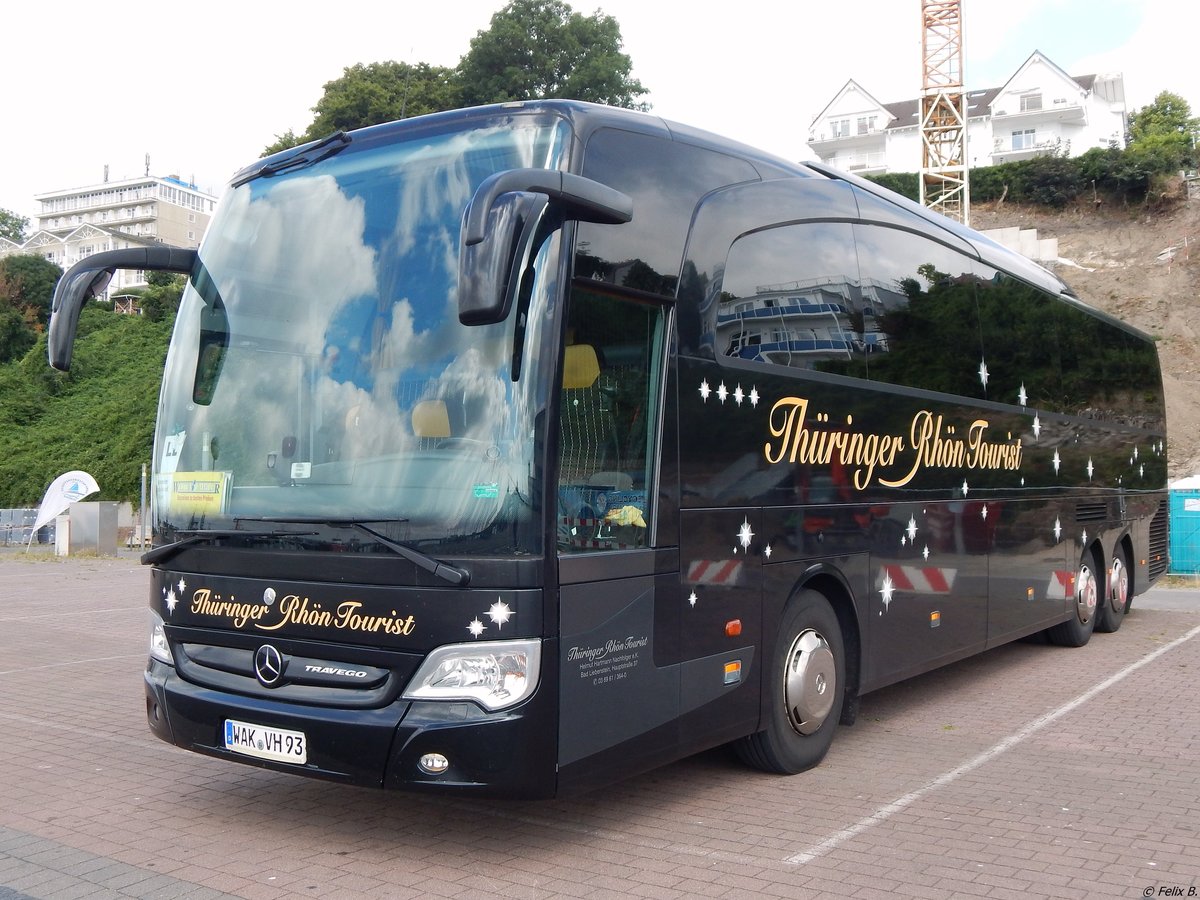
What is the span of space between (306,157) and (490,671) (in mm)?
2795

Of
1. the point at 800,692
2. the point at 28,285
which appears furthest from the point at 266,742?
the point at 28,285

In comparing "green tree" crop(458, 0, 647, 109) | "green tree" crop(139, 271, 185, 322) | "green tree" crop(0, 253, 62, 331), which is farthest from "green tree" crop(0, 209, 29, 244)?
"green tree" crop(458, 0, 647, 109)

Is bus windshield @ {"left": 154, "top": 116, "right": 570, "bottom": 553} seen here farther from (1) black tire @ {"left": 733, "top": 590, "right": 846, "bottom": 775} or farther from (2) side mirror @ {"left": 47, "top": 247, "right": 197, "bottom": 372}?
(1) black tire @ {"left": 733, "top": 590, "right": 846, "bottom": 775}

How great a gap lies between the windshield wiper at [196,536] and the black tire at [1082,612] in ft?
28.5

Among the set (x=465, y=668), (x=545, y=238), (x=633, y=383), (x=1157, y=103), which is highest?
(x=1157, y=103)

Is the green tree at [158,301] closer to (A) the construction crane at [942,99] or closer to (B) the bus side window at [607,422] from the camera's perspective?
(A) the construction crane at [942,99]

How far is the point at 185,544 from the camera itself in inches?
220

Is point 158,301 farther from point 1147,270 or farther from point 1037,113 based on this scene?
point 1037,113

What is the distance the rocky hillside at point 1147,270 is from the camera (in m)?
39.3

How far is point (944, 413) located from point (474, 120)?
453 cm

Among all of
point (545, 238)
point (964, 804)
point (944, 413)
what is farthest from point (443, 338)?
point (944, 413)

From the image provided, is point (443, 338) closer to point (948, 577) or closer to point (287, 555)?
point (287, 555)

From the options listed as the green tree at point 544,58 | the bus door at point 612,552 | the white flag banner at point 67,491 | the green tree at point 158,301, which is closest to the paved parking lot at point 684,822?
the bus door at point 612,552

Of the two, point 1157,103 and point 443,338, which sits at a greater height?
point 1157,103
